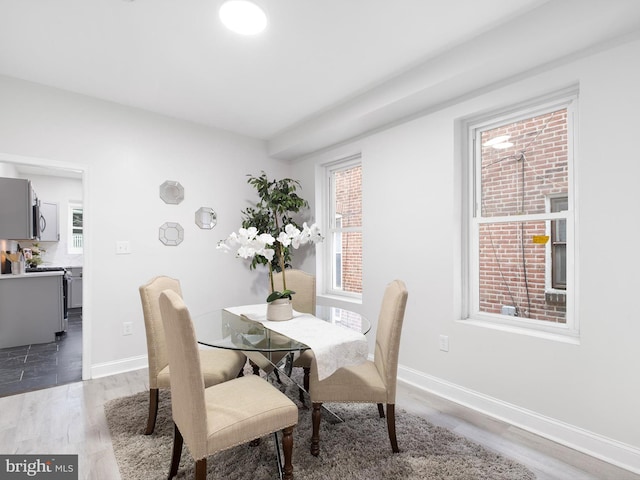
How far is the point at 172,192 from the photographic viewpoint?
11.6 ft

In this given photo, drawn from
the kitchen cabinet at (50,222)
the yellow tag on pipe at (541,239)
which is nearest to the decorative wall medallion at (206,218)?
the yellow tag on pipe at (541,239)

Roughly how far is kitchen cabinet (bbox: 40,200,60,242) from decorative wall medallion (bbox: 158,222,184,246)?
14.4ft

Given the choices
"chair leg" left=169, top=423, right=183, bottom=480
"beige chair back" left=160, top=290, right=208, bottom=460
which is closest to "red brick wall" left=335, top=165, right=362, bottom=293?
"chair leg" left=169, top=423, right=183, bottom=480

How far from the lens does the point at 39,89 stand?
9.33 ft

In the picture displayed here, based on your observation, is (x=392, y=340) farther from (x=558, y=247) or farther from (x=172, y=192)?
(x=172, y=192)

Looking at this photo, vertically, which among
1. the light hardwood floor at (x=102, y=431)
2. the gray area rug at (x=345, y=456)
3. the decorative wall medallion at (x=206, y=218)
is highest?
the decorative wall medallion at (x=206, y=218)

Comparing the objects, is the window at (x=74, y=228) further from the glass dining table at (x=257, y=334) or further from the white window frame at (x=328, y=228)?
the glass dining table at (x=257, y=334)

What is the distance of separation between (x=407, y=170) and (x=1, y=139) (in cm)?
340

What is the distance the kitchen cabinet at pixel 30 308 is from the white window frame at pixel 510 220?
492 centimetres

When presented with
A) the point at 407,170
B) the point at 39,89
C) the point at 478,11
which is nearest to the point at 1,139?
the point at 39,89

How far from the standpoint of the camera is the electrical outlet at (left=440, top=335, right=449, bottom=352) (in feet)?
8.79

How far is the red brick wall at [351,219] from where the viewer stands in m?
3.79

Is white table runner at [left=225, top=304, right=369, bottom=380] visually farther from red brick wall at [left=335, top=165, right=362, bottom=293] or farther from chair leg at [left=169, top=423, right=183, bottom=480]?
red brick wall at [left=335, top=165, right=362, bottom=293]

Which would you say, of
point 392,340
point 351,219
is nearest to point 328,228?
point 351,219
